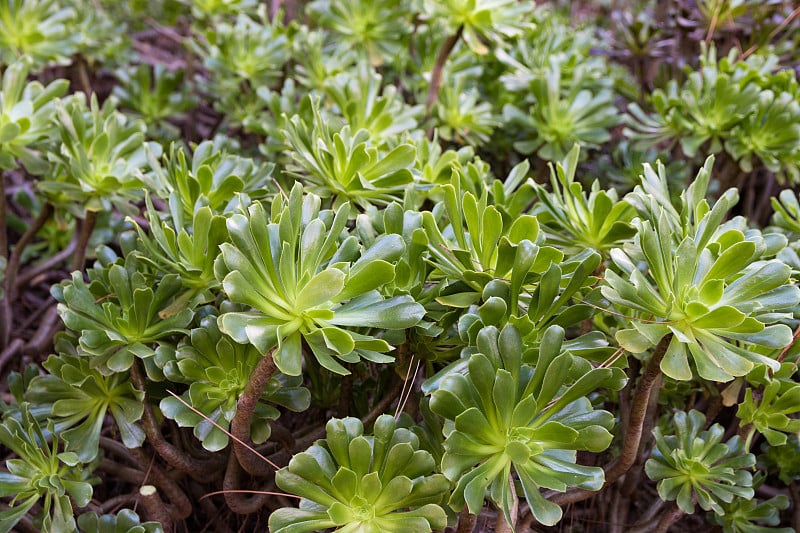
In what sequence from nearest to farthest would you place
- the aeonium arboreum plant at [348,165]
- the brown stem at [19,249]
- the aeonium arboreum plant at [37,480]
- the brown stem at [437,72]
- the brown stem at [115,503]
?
the aeonium arboreum plant at [37,480] < the aeonium arboreum plant at [348,165] < the brown stem at [115,503] < the brown stem at [19,249] < the brown stem at [437,72]

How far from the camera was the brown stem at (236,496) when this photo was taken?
1.20 metres

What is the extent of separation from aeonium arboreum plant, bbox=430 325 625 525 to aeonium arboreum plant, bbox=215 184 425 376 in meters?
0.12

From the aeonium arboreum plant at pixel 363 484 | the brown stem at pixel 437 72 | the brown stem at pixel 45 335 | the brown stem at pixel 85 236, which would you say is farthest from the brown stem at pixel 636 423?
the brown stem at pixel 45 335

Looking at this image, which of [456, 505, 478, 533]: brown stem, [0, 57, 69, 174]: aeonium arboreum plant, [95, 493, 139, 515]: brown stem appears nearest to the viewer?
[456, 505, 478, 533]: brown stem

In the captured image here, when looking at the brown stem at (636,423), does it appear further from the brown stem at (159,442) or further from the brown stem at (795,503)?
the brown stem at (159,442)

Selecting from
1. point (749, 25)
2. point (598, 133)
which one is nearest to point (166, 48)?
point (598, 133)

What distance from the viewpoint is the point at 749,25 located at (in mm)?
2203

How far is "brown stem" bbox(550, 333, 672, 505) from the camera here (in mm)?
987

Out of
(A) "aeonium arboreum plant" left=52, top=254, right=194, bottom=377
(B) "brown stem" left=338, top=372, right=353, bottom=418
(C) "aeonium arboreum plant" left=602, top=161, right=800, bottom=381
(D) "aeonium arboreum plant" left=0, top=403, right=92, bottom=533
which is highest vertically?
(C) "aeonium arboreum plant" left=602, top=161, right=800, bottom=381

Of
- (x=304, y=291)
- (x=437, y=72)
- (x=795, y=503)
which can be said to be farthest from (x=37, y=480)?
(x=795, y=503)

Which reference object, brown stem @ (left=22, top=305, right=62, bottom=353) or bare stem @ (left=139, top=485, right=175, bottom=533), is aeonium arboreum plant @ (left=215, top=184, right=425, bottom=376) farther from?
brown stem @ (left=22, top=305, right=62, bottom=353)

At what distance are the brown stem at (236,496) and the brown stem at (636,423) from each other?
0.53 m

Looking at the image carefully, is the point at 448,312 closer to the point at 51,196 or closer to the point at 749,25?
the point at 51,196

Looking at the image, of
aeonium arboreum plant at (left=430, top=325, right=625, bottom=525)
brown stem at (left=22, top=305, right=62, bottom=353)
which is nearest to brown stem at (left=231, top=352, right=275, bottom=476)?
aeonium arboreum plant at (left=430, top=325, right=625, bottom=525)
